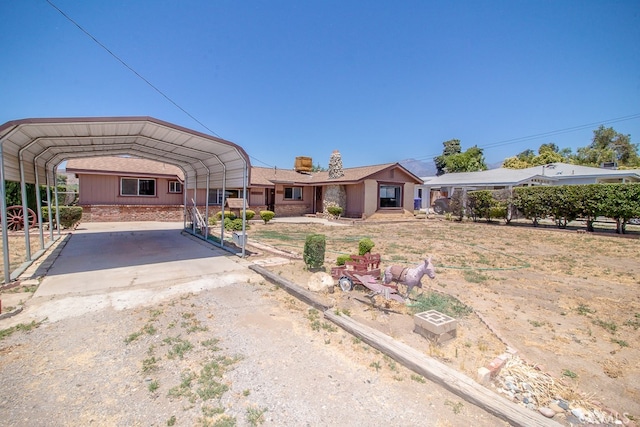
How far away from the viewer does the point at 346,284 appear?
5.71 metres

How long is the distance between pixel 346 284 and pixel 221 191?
61.9 feet

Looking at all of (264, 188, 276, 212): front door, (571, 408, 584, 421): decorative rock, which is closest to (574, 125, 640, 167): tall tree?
(264, 188, 276, 212): front door

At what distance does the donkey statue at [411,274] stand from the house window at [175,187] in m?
17.8

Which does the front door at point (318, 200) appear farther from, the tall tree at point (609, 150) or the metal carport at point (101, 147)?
the tall tree at point (609, 150)

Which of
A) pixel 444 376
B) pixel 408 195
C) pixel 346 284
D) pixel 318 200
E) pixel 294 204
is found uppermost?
pixel 408 195

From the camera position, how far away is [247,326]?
14.0 feet

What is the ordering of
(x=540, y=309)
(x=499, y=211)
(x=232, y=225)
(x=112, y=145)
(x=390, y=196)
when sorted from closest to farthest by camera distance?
(x=540, y=309)
(x=112, y=145)
(x=232, y=225)
(x=499, y=211)
(x=390, y=196)

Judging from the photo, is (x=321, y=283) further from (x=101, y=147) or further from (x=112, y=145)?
(x=101, y=147)

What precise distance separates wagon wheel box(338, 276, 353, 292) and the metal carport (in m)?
3.77

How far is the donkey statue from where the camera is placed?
16.4ft

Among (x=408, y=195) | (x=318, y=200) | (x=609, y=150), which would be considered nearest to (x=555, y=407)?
(x=408, y=195)

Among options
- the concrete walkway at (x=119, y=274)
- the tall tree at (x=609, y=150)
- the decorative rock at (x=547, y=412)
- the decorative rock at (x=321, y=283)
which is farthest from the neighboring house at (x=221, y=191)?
the tall tree at (x=609, y=150)

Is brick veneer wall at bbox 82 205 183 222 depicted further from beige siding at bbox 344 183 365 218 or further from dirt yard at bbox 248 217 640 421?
beige siding at bbox 344 183 365 218

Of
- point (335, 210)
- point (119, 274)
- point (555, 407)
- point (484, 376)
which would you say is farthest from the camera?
point (335, 210)
